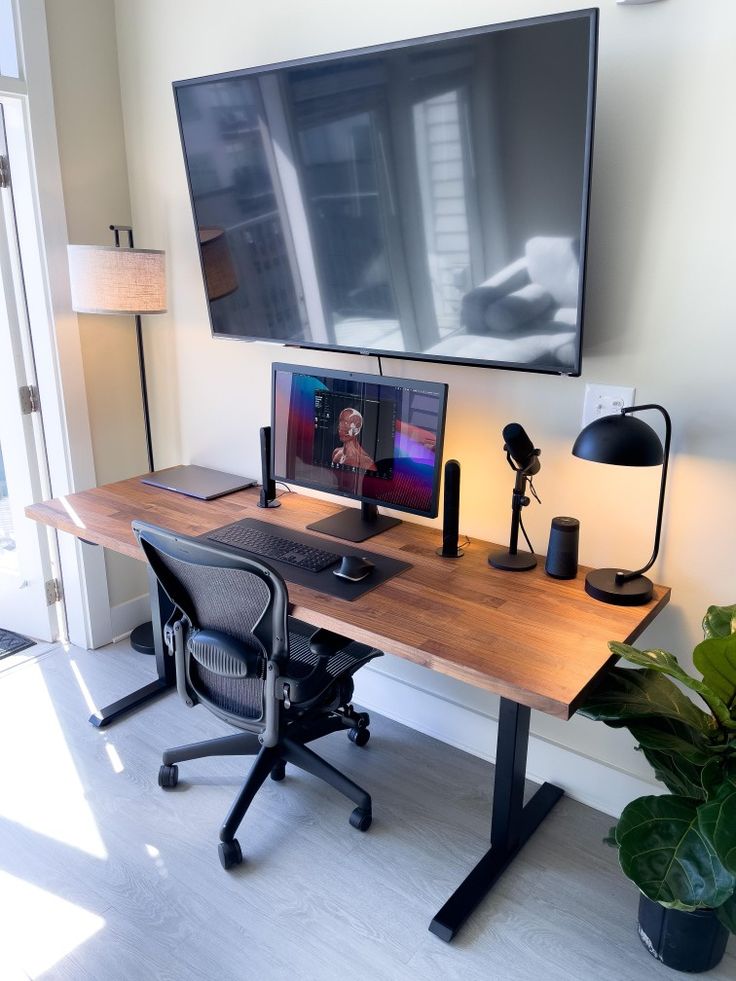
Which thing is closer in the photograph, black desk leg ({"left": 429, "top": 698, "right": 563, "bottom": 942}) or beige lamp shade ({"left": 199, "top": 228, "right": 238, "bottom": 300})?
black desk leg ({"left": 429, "top": 698, "right": 563, "bottom": 942})

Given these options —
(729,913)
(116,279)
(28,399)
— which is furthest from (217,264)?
(729,913)

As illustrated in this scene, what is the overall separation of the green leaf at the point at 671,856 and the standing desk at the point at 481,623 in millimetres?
294

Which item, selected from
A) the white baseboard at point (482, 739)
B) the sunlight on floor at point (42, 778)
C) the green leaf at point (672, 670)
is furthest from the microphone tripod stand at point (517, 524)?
the sunlight on floor at point (42, 778)

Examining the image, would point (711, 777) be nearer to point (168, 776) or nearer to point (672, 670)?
point (672, 670)

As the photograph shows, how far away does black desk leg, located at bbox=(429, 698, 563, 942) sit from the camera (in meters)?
1.79

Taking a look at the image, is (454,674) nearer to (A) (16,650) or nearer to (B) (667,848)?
(B) (667,848)

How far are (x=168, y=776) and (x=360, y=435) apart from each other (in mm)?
1132

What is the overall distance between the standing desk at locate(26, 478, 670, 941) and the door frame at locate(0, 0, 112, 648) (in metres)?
0.46

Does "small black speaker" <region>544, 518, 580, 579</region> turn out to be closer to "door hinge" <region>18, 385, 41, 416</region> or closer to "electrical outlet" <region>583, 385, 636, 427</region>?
"electrical outlet" <region>583, 385, 636, 427</region>

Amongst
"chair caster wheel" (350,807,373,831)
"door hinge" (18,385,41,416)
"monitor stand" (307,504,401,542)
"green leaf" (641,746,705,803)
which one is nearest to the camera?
"green leaf" (641,746,705,803)

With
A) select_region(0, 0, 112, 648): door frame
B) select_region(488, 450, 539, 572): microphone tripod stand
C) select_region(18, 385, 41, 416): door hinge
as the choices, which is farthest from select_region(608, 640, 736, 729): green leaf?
select_region(18, 385, 41, 416): door hinge

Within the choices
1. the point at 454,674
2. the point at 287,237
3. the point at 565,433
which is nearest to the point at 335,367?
the point at 287,237

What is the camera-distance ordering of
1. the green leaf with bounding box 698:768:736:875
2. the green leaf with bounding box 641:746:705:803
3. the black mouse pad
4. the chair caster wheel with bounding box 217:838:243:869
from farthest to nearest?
the chair caster wheel with bounding box 217:838:243:869, the black mouse pad, the green leaf with bounding box 641:746:705:803, the green leaf with bounding box 698:768:736:875

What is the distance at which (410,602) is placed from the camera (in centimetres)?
178
